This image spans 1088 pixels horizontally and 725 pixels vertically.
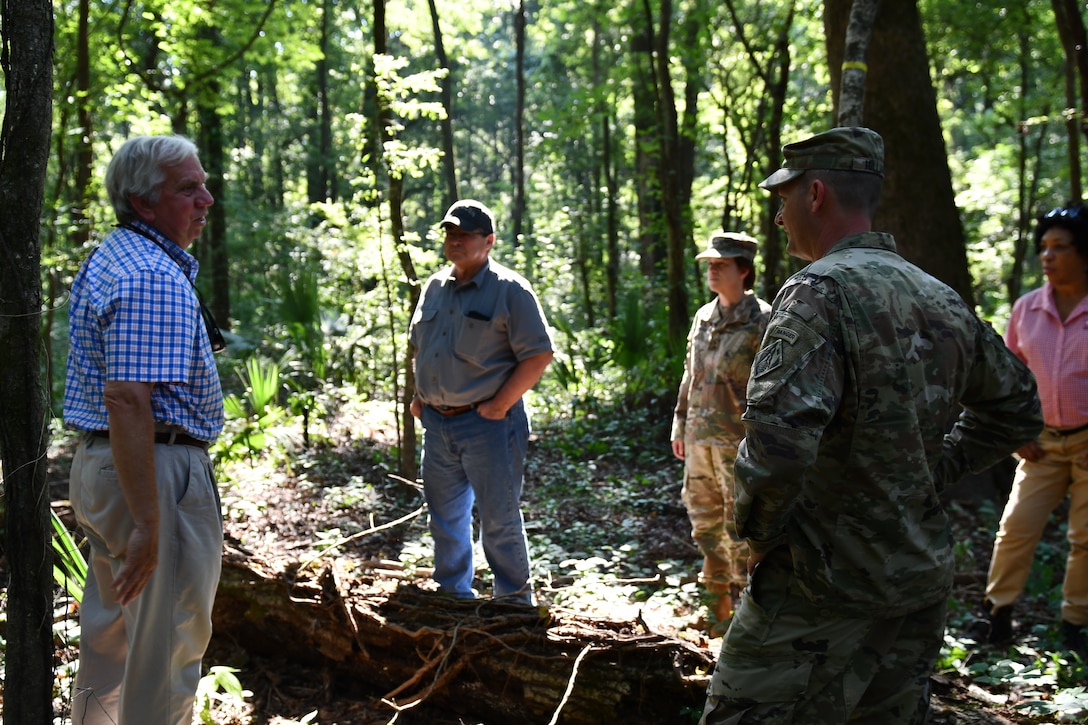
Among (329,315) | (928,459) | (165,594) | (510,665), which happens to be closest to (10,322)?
(165,594)

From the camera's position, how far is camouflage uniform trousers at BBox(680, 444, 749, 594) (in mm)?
4281

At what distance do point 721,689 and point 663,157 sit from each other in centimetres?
797

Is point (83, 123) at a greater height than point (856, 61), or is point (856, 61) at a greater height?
point (83, 123)

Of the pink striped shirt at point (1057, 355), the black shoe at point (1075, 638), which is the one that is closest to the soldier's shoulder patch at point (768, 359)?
the pink striped shirt at point (1057, 355)

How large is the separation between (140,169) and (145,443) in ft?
2.80

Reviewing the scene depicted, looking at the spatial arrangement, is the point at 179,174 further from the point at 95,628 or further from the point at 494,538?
the point at 494,538

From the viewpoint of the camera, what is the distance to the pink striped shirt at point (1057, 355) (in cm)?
394

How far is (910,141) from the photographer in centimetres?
595

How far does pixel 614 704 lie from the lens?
2861mm

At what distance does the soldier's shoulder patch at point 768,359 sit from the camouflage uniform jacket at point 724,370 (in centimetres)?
224

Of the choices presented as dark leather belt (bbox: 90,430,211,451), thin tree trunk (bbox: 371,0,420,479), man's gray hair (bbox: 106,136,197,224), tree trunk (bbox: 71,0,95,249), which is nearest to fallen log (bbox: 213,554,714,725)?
dark leather belt (bbox: 90,430,211,451)

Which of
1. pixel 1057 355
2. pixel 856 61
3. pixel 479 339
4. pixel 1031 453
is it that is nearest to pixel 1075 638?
pixel 1031 453

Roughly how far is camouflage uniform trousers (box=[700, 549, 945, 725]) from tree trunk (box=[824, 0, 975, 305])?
4.58 meters

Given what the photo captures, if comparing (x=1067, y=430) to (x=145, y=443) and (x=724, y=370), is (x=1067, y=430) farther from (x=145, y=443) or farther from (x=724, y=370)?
(x=145, y=443)
